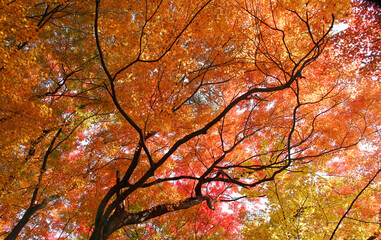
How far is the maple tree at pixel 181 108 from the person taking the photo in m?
4.58

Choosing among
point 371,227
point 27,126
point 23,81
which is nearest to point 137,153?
point 27,126

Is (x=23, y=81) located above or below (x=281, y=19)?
below

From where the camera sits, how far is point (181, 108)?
253 inches

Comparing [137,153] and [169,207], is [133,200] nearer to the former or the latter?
[169,207]

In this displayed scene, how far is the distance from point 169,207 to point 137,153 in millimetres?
1820

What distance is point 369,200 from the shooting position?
20.8 ft

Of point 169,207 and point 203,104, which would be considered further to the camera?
point 203,104

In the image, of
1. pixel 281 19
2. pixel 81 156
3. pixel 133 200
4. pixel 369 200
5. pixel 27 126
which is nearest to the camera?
pixel 27 126

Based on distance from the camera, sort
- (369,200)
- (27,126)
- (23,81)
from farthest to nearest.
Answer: (369,200) < (27,126) < (23,81)

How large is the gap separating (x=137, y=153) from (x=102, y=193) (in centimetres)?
387

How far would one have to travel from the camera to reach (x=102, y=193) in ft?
26.9

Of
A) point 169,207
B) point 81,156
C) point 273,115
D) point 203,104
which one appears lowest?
point 169,207

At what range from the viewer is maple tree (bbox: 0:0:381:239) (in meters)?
4.58

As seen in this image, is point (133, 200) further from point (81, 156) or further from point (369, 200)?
point (369, 200)
